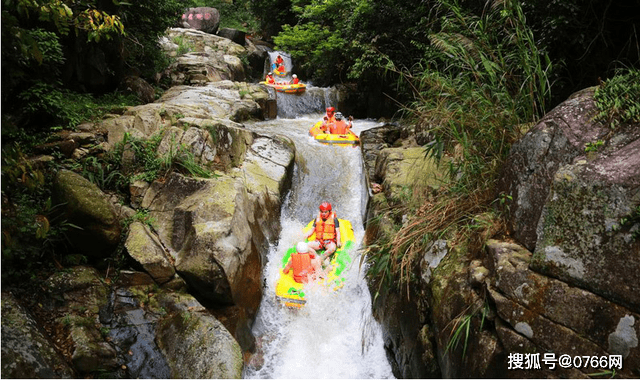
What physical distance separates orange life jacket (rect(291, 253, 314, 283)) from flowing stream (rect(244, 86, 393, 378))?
201 mm

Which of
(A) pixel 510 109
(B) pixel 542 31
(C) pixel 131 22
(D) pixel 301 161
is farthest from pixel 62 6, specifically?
(C) pixel 131 22

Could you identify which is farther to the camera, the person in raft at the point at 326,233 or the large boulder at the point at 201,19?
the large boulder at the point at 201,19

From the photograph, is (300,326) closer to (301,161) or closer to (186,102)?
(301,161)

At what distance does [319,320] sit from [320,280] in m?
0.61

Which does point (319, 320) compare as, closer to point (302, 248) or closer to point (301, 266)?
point (301, 266)

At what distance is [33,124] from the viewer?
19.6 ft

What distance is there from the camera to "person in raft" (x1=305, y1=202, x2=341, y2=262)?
6633mm

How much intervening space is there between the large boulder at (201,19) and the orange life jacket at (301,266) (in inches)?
715

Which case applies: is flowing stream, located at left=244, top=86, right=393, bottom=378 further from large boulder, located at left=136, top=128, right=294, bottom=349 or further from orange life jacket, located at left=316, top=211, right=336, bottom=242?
orange life jacket, located at left=316, top=211, right=336, bottom=242

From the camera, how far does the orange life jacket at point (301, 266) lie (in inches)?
241

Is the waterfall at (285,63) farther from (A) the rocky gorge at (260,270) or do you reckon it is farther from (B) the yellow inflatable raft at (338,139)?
(A) the rocky gorge at (260,270)

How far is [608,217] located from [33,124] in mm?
7212

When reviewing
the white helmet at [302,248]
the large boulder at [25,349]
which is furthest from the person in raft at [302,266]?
the large boulder at [25,349]

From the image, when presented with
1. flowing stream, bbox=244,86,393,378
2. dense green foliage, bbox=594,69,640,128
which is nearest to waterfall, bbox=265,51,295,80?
flowing stream, bbox=244,86,393,378
